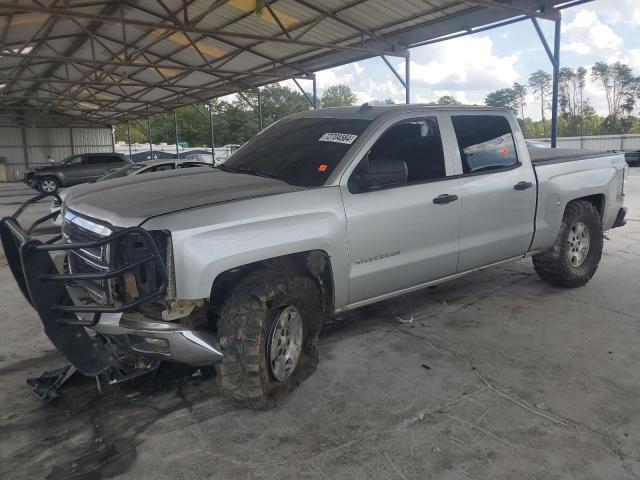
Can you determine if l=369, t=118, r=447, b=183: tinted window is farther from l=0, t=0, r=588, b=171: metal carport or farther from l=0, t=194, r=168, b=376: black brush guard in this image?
l=0, t=0, r=588, b=171: metal carport

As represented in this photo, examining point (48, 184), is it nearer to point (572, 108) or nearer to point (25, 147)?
point (25, 147)

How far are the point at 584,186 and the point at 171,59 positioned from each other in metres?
15.5

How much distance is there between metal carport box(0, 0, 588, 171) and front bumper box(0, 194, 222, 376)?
763 centimetres

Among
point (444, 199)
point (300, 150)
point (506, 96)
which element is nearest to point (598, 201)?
point (444, 199)

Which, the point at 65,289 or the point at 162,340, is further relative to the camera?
the point at 65,289

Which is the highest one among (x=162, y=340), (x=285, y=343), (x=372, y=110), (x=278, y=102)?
(x=278, y=102)

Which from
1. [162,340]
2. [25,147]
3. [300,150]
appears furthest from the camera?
[25,147]

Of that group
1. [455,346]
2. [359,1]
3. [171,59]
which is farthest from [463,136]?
[171,59]

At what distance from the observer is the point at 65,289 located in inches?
118

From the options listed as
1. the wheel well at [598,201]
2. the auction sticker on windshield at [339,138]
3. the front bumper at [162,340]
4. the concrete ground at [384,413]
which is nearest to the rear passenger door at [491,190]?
the concrete ground at [384,413]

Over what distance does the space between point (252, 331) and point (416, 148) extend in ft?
6.98

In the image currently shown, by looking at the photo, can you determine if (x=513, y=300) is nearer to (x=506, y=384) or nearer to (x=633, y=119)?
(x=506, y=384)

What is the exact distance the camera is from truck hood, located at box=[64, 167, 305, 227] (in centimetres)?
299

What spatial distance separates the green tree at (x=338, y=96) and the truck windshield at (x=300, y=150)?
3745 inches
